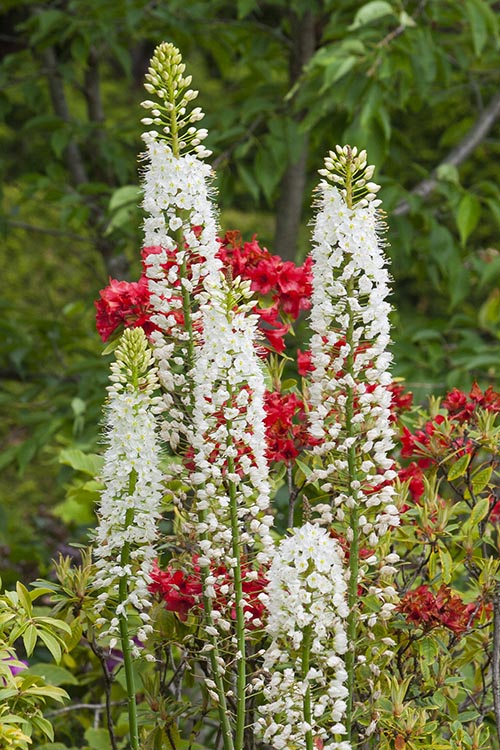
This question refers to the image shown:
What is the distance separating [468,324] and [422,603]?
83.6 inches

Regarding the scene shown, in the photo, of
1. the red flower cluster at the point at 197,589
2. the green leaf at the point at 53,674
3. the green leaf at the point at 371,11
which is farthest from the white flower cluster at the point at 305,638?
the green leaf at the point at 371,11

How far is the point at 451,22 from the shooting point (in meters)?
3.69

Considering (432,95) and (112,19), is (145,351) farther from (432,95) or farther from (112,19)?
(432,95)

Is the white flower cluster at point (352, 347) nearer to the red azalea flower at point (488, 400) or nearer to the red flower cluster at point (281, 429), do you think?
the red flower cluster at point (281, 429)

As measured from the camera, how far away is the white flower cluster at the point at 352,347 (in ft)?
5.38

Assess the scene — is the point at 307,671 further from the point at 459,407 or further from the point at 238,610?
the point at 459,407

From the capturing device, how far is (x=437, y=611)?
5.84 feet

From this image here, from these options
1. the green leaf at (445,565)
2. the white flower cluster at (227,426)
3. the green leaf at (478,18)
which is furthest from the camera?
the green leaf at (478,18)

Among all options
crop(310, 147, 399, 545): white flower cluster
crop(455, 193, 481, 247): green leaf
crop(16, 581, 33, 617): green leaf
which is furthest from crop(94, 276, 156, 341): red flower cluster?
crop(455, 193, 481, 247): green leaf

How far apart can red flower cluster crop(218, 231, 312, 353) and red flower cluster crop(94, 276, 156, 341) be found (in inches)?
7.8

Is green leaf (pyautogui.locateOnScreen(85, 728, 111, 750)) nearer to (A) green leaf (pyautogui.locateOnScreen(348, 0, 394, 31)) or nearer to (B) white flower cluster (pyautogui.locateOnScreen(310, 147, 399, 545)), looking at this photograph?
(B) white flower cluster (pyautogui.locateOnScreen(310, 147, 399, 545))

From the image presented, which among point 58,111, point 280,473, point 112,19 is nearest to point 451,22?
point 112,19

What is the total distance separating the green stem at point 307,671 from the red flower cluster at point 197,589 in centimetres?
14

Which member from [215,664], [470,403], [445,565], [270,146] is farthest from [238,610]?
[270,146]
